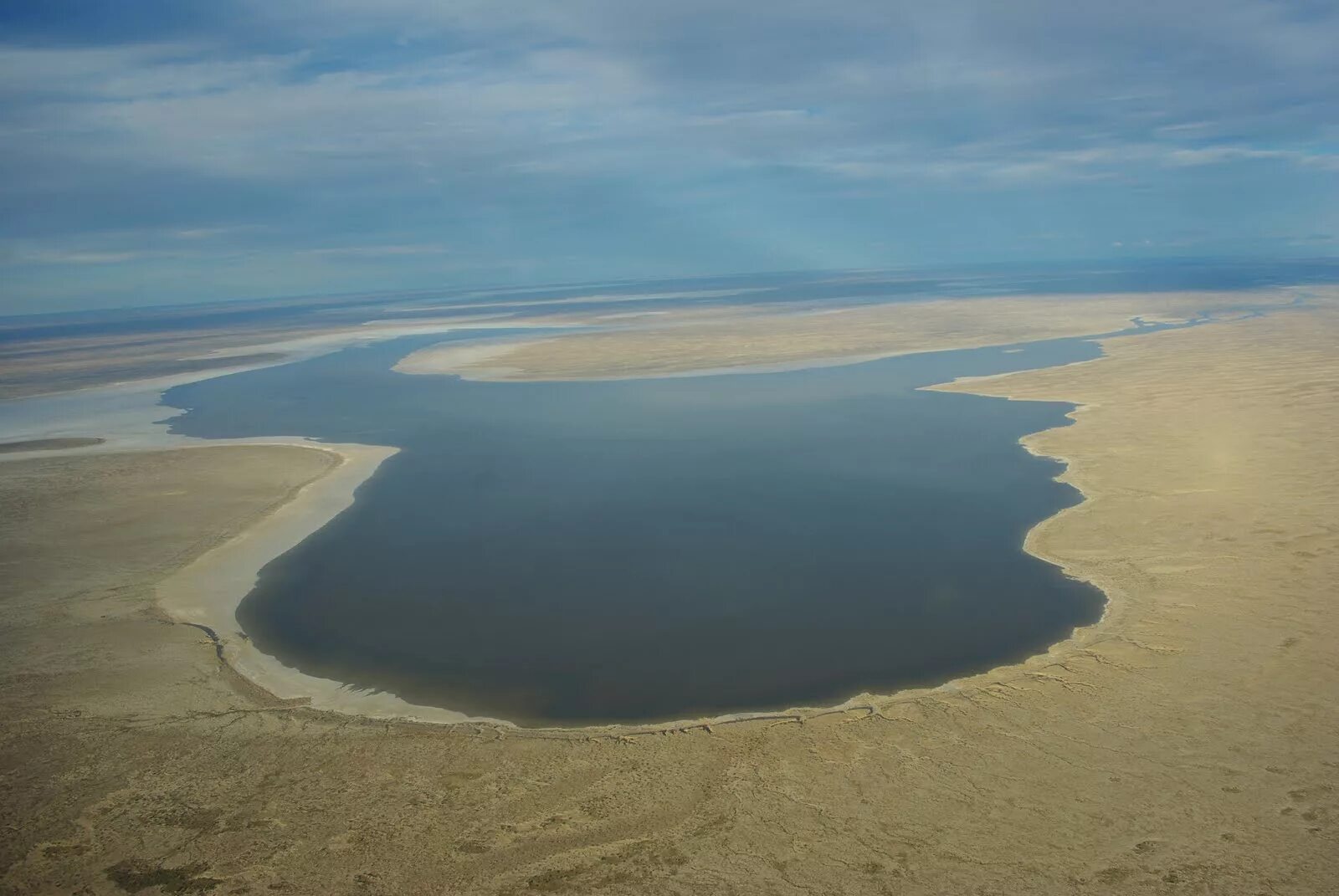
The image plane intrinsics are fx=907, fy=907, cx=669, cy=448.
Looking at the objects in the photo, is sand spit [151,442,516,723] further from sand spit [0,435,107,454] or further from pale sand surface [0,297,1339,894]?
sand spit [0,435,107,454]

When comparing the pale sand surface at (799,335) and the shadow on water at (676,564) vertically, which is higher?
the pale sand surface at (799,335)

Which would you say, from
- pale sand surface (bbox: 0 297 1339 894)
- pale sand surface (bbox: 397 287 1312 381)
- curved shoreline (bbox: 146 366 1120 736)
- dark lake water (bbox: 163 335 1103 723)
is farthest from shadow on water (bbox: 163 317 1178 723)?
pale sand surface (bbox: 397 287 1312 381)

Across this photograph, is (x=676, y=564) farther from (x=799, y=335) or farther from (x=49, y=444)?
(x=799, y=335)

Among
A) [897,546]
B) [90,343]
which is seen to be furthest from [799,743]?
[90,343]

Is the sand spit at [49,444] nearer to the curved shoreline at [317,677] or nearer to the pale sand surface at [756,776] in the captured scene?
the curved shoreline at [317,677]

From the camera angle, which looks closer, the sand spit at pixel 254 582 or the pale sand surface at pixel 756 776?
the pale sand surface at pixel 756 776

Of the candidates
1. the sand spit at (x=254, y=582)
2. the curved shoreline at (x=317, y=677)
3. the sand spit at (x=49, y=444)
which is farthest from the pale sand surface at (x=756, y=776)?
the sand spit at (x=49, y=444)

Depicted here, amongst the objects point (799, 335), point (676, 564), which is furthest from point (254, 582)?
point (799, 335)
